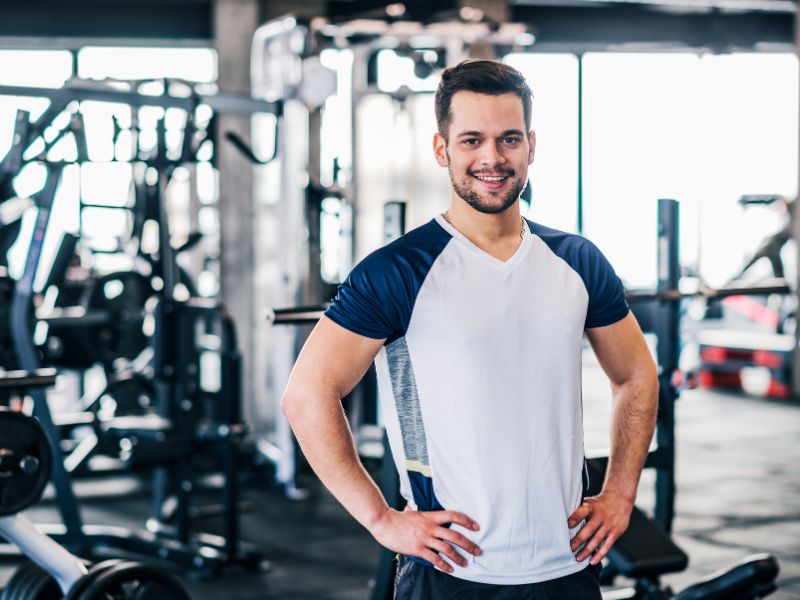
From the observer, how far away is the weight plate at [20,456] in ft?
7.36

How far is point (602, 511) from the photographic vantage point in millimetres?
1341

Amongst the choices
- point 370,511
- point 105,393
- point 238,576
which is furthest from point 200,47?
point 370,511

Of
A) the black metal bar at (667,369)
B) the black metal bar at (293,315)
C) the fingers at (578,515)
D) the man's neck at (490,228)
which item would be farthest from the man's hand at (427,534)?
the black metal bar at (667,369)

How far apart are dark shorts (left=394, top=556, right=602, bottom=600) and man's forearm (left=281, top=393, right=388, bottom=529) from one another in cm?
12

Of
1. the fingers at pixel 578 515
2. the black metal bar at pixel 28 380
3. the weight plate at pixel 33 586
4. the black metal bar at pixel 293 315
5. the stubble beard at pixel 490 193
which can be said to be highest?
the stubble beard at pixel 490 193

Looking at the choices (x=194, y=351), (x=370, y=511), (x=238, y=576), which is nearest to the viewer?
(x=370, y=511)

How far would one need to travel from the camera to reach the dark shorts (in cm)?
128

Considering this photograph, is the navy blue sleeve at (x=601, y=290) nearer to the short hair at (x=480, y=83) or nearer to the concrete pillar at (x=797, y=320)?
the short hair at (x=480, y=83)

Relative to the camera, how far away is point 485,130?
1.27 m

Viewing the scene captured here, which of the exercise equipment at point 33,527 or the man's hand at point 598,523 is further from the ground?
the man's hand at point 598,523

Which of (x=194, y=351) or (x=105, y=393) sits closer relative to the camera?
(x=194, y=351)

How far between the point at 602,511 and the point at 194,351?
261cm

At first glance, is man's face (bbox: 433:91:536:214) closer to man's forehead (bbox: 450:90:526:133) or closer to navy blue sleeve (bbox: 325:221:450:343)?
man's forehead (bbox: 450:90:526:133)

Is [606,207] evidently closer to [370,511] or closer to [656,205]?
[656,205]
